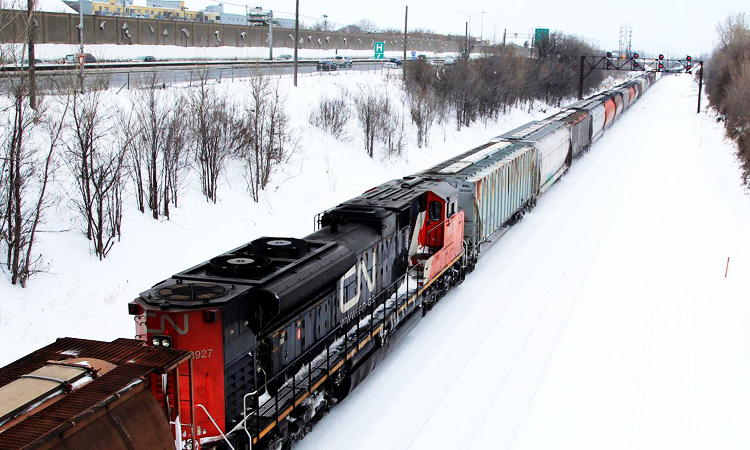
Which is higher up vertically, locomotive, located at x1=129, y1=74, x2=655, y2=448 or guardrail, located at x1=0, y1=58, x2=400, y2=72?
guardrail, located at x1=0, y1=58, x2=400, y2=72

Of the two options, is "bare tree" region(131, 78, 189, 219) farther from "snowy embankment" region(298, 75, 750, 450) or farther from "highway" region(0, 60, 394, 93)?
"snowy embankment" region(298, 75, 750, 450)

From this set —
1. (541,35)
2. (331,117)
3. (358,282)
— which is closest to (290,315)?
(358,282)

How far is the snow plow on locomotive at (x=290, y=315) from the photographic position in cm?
974

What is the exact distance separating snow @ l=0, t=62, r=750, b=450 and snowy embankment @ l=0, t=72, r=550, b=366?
0.20 ft

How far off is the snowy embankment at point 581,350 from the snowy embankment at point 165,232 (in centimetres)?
711

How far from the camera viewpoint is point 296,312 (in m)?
11.7

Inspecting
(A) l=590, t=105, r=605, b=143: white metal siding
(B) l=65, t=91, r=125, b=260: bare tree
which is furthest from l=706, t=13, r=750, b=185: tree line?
(B) l=65, t=91, r=125, b=260: bare tree

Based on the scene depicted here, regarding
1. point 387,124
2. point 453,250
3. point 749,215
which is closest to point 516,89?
point 387,124

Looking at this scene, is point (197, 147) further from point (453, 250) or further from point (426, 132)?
point (426, 132)

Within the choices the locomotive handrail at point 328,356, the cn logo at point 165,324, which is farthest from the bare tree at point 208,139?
the cn logo at point 165,324

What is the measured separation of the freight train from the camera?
9.64 m

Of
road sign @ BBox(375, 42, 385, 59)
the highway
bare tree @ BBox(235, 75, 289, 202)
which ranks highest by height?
road sign @ BBox(375, 42, 385, 59)

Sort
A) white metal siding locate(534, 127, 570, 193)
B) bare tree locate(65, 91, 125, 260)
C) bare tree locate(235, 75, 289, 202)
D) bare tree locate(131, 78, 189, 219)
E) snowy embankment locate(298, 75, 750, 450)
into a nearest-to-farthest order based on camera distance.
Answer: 1. snowy embankment locate(298, 75, 750, 450)
2. bare tree locate(65, 91, 125, 260)
3. bare tree locate(131, 78, 189, 219)
4. bare tree locate(235, 75, 289, 202)
5. white metal siding locate(534, 127, 570, 193)

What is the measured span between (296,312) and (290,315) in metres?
0.21
